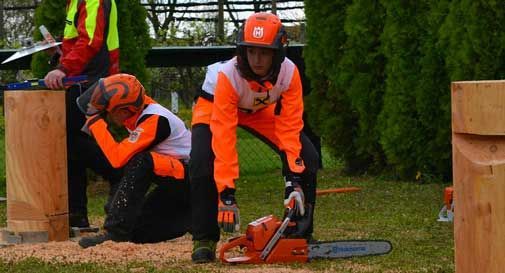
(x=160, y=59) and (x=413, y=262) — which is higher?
(x=160, y=59)

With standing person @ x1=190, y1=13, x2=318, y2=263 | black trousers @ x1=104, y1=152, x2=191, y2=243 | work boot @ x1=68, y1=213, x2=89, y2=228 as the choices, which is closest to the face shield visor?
black trousers @ x1=104, y1=152, x2=191, y2=243

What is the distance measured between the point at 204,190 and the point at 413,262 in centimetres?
124

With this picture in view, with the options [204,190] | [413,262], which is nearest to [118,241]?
[204,190]

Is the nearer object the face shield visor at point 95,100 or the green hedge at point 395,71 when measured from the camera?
the face shield visor at point 95,100

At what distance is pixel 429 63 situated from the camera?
35.3 feet

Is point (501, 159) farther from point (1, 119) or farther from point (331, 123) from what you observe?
point (1, 119)

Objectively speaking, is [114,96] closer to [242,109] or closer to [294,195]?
[242,109]

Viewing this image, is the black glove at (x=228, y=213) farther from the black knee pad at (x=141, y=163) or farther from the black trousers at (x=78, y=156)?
the black trousers at (x=78, y=156)

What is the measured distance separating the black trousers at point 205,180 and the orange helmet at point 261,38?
46cm

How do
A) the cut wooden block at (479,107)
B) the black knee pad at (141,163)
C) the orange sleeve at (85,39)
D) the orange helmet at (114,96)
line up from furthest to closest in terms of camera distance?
1. the orange sleeve at (85,39)
2. the orange helmet at (114,96)
3. the black knee pad at (141,163)
4. the cut wooden block at (479,107)

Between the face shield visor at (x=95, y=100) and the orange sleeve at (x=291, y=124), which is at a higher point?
the face shield visor at (x=95, y=100)

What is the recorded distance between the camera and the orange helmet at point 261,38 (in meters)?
6.16

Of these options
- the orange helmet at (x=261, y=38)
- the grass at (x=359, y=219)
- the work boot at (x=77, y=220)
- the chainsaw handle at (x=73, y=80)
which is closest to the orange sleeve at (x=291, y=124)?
the orange helmet at (x=261, y=38)

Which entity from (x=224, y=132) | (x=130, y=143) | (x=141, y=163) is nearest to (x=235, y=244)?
(x=224, y=132)
